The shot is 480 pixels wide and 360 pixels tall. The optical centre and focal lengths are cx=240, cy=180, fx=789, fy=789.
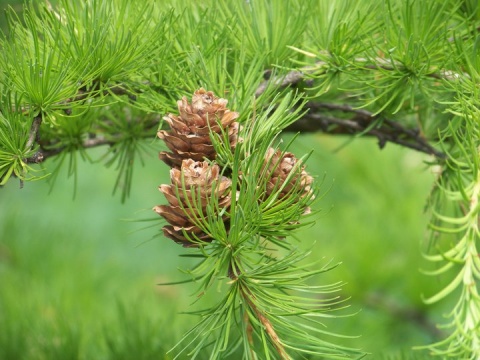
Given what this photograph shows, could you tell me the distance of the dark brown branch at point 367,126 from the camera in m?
0.67

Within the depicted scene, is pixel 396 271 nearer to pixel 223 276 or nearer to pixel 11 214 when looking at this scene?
pixel 11 214

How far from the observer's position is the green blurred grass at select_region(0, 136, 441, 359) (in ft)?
3.82

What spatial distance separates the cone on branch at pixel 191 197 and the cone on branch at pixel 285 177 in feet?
0.09

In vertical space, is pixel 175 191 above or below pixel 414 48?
below

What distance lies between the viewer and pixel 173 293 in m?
2.23

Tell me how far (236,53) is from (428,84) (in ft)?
0.52

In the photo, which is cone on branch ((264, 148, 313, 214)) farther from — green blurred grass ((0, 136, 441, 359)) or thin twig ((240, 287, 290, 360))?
green blurred grass ((0, 136, 441, 359))

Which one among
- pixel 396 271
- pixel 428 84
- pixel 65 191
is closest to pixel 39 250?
pixel 396 271

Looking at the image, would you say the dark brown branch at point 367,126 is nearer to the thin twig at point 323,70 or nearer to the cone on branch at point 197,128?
the thin twig at point 323,70

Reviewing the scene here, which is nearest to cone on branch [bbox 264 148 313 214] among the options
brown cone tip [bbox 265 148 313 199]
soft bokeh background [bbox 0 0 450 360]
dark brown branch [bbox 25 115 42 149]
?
brown cone tip [bbox 265 148 313 199]

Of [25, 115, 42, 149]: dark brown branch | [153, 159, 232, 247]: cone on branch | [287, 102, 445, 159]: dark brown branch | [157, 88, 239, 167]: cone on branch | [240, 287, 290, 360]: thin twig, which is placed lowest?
[240, 287, 290, 360]: thin twig

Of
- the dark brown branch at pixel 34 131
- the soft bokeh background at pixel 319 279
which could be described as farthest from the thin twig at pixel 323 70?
the soft bokeh background at pixel 319 279

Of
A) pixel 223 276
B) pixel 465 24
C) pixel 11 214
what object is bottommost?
pixel 223 276

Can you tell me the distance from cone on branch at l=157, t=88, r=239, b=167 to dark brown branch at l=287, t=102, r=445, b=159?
0.16m
